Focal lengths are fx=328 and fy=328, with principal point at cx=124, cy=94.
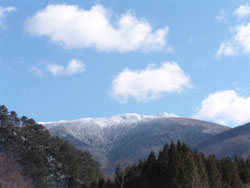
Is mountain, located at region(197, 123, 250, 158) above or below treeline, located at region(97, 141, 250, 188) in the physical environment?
above

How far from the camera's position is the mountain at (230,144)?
150m

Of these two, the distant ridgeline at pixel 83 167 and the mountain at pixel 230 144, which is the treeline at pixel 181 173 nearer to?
the distant ridgeline at pixel 83 167

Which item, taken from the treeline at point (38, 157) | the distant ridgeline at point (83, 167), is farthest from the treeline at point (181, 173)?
the treeline at point (38, 157)

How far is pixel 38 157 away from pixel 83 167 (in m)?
8.65

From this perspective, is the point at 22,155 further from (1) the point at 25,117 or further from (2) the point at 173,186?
(2) the point at 173,186

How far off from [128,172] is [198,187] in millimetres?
10526

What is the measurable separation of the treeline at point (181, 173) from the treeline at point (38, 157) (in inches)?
409

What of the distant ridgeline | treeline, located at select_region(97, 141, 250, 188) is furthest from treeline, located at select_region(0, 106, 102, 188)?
treeline, located at select_region(97, 141, 250, 188)

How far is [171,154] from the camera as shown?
3161 centimetres

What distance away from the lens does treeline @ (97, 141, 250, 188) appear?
97.1 feet

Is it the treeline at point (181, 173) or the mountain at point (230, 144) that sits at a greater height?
the mountain at point (230, 144)

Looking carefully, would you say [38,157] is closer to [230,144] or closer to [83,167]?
[83,167]

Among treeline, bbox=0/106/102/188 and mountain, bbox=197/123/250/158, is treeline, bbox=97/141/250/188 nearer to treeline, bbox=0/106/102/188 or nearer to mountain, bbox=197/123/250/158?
treeline, bbox=0/106/102/188

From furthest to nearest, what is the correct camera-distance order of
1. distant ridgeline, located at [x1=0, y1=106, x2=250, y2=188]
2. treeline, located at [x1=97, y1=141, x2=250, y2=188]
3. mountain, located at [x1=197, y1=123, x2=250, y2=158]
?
1. mountain, located at [x1=197, y1=123, x2=250, y2=158]
2. distant ridgeline, located at [x1=0, y1=106, x2=250, y2=188]
3. treeline, located at [x1=97, y1=141, x2=250, y2=188]
